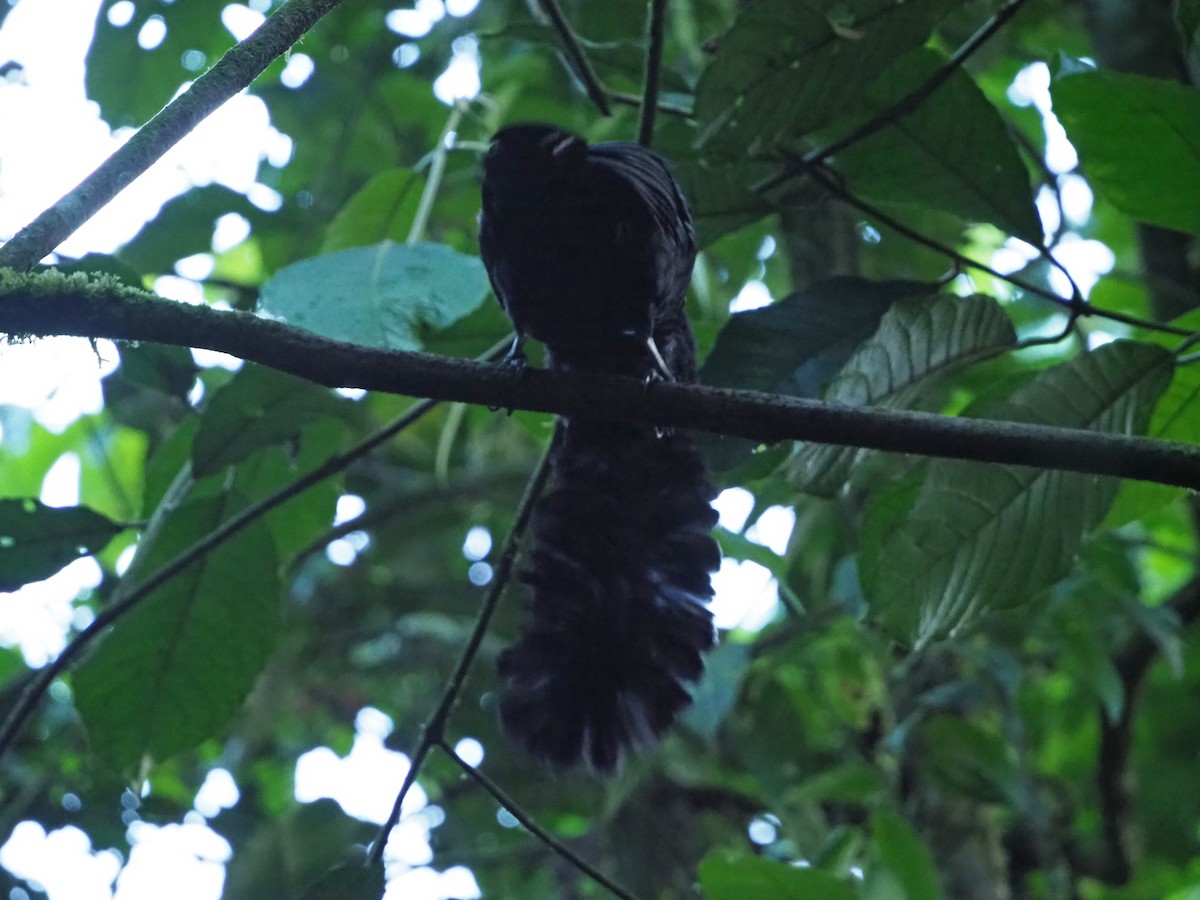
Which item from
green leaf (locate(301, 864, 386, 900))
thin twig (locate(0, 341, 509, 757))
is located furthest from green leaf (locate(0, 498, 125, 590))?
green leaf (locate(301, 864, 386, 900))

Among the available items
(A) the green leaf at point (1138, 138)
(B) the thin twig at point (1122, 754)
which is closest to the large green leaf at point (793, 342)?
(A) the green leaf at point (1138, 138)

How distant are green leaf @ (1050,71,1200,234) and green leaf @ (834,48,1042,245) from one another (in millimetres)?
189

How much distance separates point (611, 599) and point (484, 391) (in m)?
0.62

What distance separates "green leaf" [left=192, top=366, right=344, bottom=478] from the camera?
2.16 metres

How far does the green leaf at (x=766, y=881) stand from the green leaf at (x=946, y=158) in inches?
43.3

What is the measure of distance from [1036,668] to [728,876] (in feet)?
7.01

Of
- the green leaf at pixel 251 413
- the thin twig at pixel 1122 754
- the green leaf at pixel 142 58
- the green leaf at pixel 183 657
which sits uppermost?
the green leaf at pixel 142 58

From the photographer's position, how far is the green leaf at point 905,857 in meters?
2.38

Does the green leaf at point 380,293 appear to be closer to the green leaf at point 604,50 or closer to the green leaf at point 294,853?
the green leaf at point 604,50

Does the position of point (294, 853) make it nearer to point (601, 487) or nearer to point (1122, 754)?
point (601, 487)

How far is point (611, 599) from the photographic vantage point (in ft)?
6.78

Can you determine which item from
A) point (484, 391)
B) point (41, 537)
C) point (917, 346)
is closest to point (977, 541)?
point (917, 346)

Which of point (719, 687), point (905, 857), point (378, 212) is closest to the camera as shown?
point (905, 857)

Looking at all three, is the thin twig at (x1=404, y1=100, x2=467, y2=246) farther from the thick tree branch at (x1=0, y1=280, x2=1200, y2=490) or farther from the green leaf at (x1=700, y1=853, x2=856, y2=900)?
the green leaf at (x1=700, y1=853, x2=856, y2=900)
